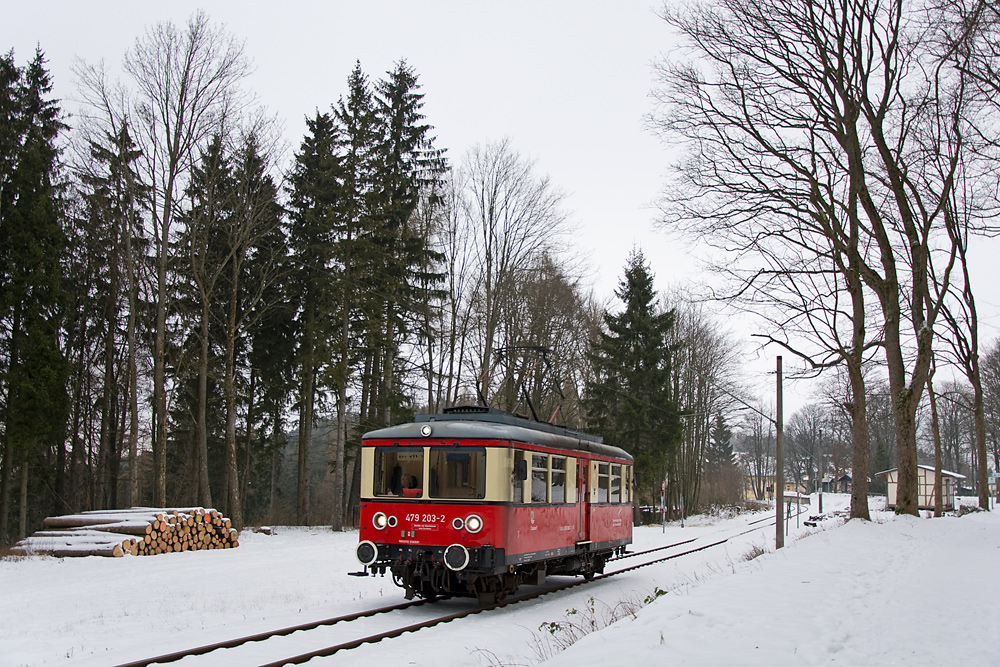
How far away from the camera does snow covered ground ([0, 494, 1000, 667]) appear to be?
651 centimetres

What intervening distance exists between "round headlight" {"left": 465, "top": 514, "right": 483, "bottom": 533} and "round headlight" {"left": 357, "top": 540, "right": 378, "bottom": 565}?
1379 mm

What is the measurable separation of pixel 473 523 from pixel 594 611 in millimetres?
2534

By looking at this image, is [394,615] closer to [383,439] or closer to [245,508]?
[383,439]

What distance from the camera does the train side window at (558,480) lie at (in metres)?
12.5

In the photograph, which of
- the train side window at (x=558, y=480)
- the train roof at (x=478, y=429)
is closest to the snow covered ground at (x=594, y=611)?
the train side window at (x=558, y=480)

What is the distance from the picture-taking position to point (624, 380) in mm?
38312

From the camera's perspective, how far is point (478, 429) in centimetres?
1106

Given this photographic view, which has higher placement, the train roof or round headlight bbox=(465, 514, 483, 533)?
the train roof

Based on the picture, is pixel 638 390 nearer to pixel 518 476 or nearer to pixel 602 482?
pixel 602 482

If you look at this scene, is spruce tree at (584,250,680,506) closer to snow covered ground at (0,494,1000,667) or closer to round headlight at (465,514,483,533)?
snow covered ground at (0,494,1000,667)

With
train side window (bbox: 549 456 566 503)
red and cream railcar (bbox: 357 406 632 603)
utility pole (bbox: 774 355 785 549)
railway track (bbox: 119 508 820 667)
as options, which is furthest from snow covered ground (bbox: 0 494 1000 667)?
utility pole (bbox: 774 355 785 549)

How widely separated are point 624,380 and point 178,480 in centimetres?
2106

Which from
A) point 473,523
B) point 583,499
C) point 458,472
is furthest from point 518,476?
point 583,499

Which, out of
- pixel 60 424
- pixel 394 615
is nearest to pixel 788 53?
pixel 394 615
